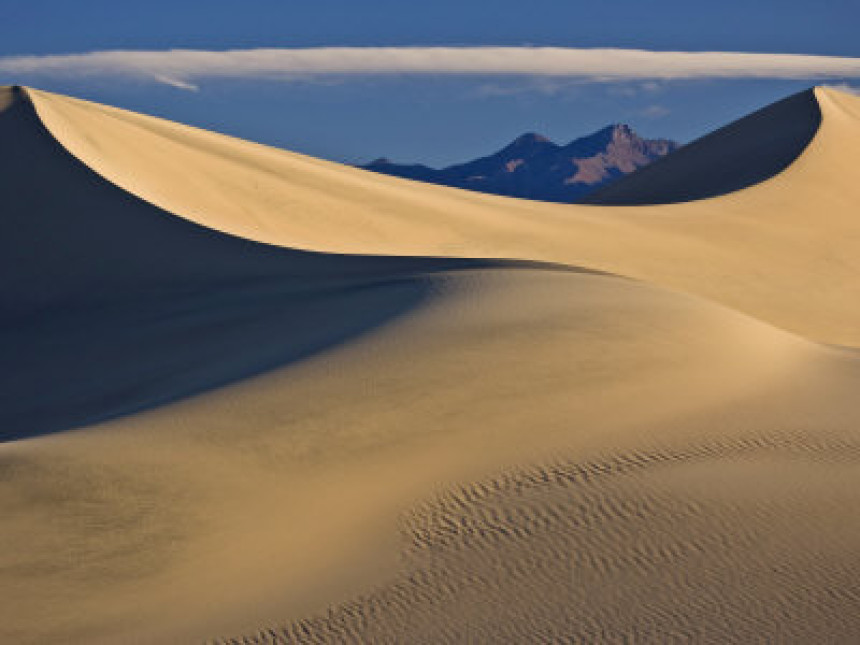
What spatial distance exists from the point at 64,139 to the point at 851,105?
41.3 meters

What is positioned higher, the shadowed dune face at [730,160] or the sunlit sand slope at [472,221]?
the shadowed dune face at [730,160]

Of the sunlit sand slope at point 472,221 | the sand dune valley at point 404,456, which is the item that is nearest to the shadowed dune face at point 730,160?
the sunlit sand slope at point 472,221

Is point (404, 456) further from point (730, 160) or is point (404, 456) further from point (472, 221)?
point (730, 160)

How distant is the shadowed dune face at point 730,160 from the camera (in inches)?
1850

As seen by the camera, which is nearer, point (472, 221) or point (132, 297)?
point (132, 297)

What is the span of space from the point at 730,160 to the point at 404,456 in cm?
4283

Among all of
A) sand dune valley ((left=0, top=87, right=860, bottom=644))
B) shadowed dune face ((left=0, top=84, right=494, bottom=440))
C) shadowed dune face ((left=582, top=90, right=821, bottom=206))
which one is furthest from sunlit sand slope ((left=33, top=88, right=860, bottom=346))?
shadowed dune face ((left=582, top=90, right=821, bottom=206))

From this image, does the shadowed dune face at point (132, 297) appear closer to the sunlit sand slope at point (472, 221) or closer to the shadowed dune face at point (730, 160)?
the sunlit sand slope at point (472, 221)

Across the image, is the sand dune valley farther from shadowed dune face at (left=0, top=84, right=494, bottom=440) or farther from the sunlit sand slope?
the sunlit sand slope

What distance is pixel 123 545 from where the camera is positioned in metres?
9.14

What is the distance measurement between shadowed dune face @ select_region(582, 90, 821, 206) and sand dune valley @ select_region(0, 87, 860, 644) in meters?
28.7

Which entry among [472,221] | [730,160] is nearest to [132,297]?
[472,221]

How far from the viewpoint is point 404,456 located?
10758 mm

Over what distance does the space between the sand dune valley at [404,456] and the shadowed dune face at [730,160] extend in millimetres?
28705
